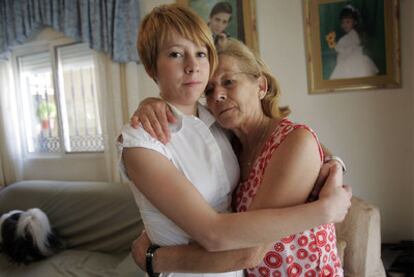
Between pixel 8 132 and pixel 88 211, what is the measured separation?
1.60m

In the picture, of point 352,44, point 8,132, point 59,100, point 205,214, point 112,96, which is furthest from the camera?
point 8,132

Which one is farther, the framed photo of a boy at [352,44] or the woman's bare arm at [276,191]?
the framed photo of a boy at [352,44]

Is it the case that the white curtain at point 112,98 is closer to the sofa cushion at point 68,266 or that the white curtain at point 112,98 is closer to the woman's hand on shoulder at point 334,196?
the sofa cushion at point 68,266

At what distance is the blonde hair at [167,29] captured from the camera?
0.77m

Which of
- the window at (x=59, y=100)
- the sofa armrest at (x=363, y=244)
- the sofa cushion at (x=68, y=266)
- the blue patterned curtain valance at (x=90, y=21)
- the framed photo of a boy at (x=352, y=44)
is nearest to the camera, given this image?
the sofa armrest at (x=363, y=244)

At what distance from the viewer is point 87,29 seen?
273cm

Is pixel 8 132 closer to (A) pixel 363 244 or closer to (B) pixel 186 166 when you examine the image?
(B) pixel 186 166

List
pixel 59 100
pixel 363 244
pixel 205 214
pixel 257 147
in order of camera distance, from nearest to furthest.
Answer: pixel 205 214 < pixel 257 147 < pixel 363 244 < pixel 59 100

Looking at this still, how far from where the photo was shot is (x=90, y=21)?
2734 mm

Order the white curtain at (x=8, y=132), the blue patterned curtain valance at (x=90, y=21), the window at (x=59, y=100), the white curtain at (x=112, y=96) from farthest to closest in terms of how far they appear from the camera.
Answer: the white curtain at (x=8, y=132)
the window at (x=59, y=100)
the white curtain at (x=112, y=96)
the blue patterned curtain valance at (x=90, y=21)

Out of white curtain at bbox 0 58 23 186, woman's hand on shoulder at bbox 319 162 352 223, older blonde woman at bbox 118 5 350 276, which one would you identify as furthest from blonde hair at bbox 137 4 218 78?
white curtain at bbox 0 58 23 186

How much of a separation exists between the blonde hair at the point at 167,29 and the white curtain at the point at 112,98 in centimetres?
199

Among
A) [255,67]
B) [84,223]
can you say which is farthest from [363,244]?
[84,223]

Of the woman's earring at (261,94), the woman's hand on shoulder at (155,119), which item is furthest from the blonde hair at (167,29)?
the woman's earring at (261,94)
